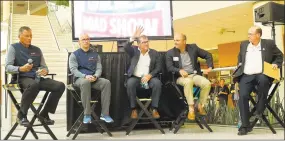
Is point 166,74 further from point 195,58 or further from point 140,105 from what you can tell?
point 140,105

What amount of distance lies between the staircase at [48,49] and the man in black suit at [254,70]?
132 inches

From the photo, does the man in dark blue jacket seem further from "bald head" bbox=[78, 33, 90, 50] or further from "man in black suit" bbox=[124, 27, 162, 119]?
"man in black suit" bbox=[124, 27, 162, 119]

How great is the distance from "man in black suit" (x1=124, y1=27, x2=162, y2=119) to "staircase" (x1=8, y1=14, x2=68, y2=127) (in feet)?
7.74

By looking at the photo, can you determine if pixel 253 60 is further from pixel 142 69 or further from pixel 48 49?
pixel 48 49

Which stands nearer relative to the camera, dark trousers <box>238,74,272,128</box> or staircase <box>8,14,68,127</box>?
dark trousers <box>238,74,272,128</box>

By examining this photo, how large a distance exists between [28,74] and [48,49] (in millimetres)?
6521

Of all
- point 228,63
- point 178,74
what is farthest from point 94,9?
point 228,63

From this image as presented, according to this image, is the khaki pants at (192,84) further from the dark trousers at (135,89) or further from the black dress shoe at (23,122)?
the black dress shoe at (23,122)

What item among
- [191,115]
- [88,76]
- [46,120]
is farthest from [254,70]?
Result: [46,120]

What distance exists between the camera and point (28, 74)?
13.4ft

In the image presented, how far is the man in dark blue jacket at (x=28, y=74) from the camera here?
389 centimetres

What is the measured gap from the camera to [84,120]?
410cm

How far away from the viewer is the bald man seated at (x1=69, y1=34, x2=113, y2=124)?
163 inches

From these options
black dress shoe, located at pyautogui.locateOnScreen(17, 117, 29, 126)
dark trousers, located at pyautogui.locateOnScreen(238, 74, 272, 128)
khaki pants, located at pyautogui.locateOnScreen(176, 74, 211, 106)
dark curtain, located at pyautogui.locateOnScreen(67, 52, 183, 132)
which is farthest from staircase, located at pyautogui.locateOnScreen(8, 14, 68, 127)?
dark trousers, located at pyautogui.locateOnScreen(238, 74, 272, 128)
